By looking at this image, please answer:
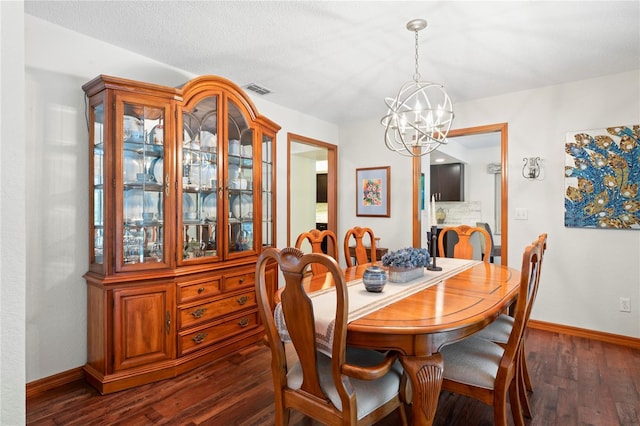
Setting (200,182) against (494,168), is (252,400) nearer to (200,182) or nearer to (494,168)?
(200,182)

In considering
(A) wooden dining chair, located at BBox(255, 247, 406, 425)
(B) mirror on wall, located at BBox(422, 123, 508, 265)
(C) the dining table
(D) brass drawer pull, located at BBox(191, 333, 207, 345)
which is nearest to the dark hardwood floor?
(D) brass drawer pull, located at BBox(191, 333, 207, 345)

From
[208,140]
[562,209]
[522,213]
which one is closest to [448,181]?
[522,213]

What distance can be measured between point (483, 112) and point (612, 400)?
2.84 m

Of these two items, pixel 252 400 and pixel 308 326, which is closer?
pixel 308 326

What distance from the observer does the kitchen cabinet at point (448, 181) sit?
22.0ft

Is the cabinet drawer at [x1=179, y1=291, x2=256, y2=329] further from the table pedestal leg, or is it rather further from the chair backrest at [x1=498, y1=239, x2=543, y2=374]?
the chair backrest at [x1=498, y1=239, x2=543, y2=374]

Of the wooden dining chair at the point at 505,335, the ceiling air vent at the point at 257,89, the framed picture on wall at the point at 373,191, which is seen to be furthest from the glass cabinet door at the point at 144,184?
the framed picture on wall at the point at 373,191

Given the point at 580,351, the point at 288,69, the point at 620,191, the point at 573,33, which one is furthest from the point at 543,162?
the point at 288,69

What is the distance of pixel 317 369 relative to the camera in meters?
1.36

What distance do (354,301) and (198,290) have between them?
1.47 m

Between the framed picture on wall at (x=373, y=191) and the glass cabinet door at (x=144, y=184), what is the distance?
9.27 ft

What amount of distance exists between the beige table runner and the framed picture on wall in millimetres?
2279

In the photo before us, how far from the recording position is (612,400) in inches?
85.3

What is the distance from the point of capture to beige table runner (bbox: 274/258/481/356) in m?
1.38
